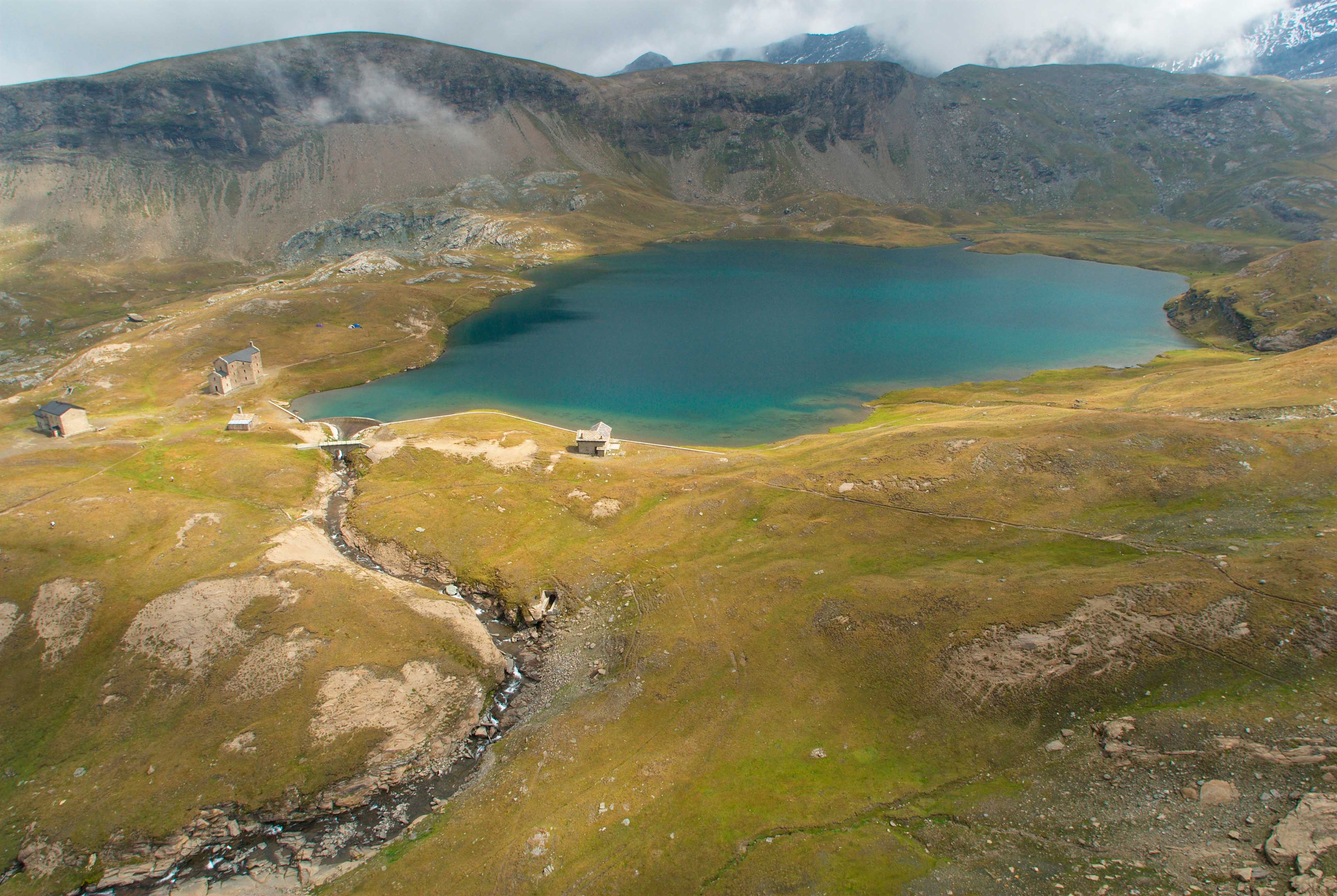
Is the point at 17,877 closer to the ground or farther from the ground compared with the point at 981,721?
closer to the ground

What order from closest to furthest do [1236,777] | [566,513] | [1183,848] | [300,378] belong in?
[1183,848], [1236,777], [566,513], [300,378]

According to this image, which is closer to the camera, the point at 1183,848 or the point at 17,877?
the point at 1183,848

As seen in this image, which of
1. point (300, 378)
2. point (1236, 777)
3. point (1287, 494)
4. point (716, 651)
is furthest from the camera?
point (300, 378)

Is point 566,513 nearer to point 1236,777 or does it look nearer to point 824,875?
point 824,875

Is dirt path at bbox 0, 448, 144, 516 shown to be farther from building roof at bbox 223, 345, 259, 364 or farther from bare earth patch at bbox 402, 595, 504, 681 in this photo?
bare earth patch at bbox 402, 595, 504, 681

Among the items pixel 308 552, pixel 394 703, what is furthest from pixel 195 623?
pixel 394 703

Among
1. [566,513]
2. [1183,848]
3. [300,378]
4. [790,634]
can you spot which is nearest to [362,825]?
[790,634]

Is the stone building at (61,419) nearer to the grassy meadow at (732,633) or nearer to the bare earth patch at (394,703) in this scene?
the grassy meadow at (732,633)
